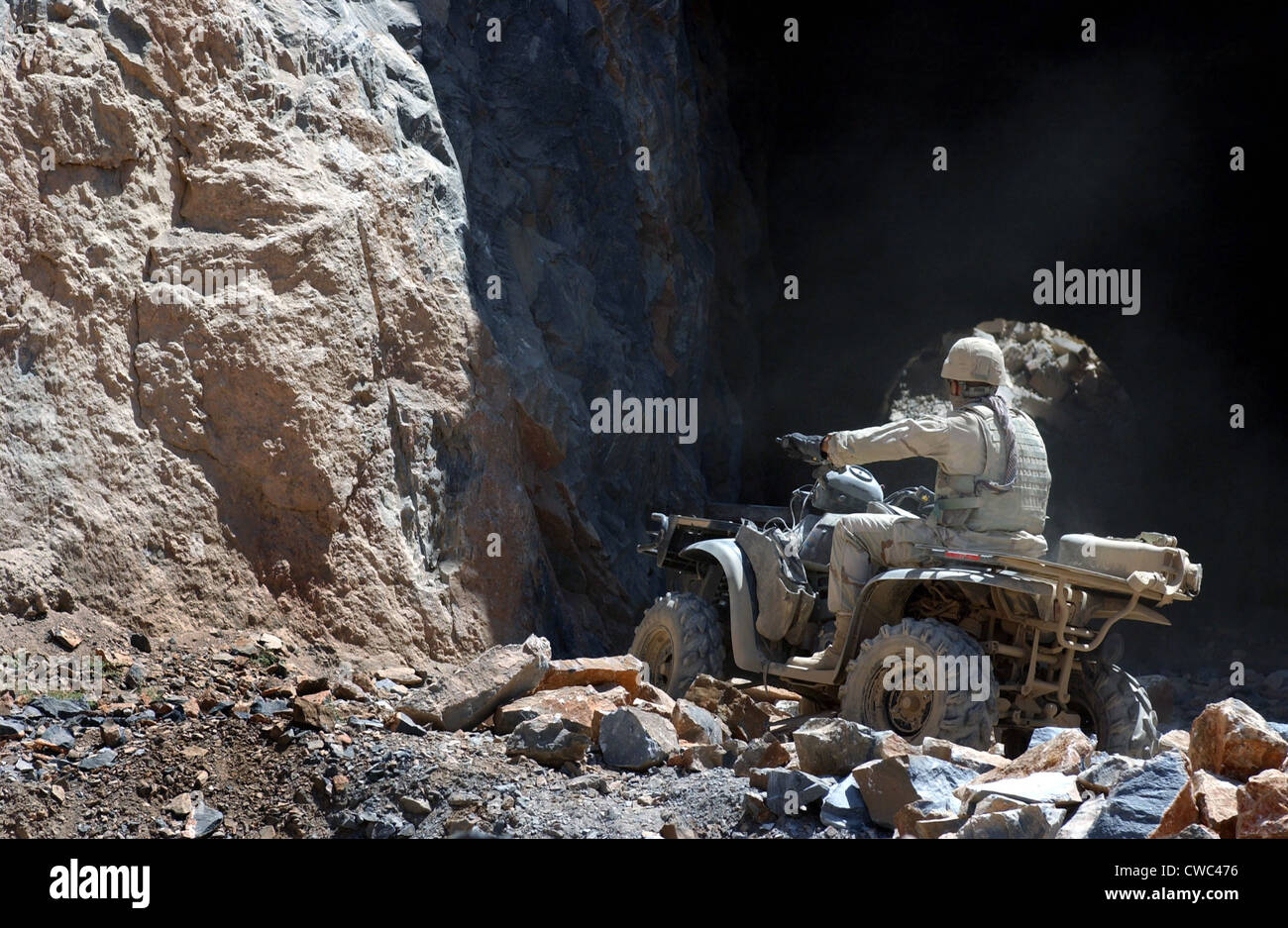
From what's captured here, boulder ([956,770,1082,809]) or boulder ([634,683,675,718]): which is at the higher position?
boulder ([956,770,1082,809])

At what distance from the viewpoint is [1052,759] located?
420 cm

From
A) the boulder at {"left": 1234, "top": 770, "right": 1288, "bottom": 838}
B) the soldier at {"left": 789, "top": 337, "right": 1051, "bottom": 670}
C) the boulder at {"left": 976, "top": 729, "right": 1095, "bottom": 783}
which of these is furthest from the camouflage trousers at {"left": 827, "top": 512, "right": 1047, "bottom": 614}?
the boulder at {"left": 1234, "top": 770, "right": 1288, "bottom": 838}

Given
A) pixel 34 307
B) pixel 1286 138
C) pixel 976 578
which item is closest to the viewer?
pixel 976 578

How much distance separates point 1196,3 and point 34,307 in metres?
12.4

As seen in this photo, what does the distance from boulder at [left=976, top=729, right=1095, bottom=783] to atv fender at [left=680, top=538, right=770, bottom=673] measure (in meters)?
2.19

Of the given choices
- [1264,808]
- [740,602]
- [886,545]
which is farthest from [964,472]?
[1264,808]

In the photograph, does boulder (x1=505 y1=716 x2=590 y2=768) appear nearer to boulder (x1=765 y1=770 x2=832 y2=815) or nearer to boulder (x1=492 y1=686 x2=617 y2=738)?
boulder (x1=492 y1=686 x2=617 y2=738)

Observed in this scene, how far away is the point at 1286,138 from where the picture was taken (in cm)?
1316

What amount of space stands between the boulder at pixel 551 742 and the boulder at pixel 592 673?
81 cm

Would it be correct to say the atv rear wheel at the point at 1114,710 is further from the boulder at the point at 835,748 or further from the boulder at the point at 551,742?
the boulder at the point at 551,742

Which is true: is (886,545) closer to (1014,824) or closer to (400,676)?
(1014,824)

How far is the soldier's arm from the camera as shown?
554 centimetres

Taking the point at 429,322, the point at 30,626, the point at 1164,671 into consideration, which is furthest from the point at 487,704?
the point at 1164,671

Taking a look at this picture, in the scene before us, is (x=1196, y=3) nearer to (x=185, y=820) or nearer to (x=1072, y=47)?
(x=1072, y=47)
